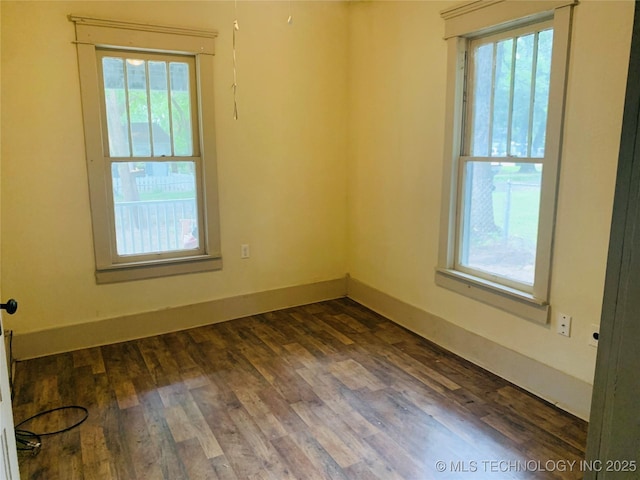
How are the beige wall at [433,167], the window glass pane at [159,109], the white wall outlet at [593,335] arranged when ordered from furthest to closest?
1. the window glass pane at [159,109]
2. the white wall outlet at [593,335]
3. the beige wall at [433,167]

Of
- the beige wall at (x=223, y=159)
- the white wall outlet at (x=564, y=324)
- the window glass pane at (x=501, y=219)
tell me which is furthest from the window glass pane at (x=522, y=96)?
the beige wall at (x=223, y=159)

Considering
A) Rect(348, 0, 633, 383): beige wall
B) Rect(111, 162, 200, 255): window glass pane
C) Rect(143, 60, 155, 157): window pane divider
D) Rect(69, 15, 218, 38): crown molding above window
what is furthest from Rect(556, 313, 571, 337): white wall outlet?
Rect(69, 15, 218, 38): crown molding above window

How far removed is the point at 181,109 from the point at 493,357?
2.79m

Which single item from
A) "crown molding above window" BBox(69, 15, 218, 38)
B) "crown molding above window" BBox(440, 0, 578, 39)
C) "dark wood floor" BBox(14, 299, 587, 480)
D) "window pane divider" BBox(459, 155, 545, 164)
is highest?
"crown molding above window" BBox(69, 15, 218, 38)

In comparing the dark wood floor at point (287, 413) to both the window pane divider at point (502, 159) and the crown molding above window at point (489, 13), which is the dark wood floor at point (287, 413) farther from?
the crown molding above window at point (489, 13)

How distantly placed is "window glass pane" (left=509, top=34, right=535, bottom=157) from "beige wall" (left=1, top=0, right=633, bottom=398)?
294 mm

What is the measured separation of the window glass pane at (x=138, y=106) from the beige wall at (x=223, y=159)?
32cm

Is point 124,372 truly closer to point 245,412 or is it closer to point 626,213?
point 245,412

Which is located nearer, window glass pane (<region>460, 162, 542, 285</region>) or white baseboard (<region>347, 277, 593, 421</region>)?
white baseboard (<region>347, 277, 593, 421</region>)

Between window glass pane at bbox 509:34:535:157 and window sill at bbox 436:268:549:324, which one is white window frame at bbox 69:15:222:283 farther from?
window glass pane at bbox 509:34:535:157

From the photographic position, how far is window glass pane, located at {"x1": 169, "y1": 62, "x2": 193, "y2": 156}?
3.43 metres

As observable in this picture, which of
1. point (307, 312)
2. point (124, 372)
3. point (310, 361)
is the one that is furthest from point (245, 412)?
point (307, 312)

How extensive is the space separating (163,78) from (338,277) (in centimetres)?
225

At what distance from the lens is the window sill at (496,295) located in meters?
2.65
